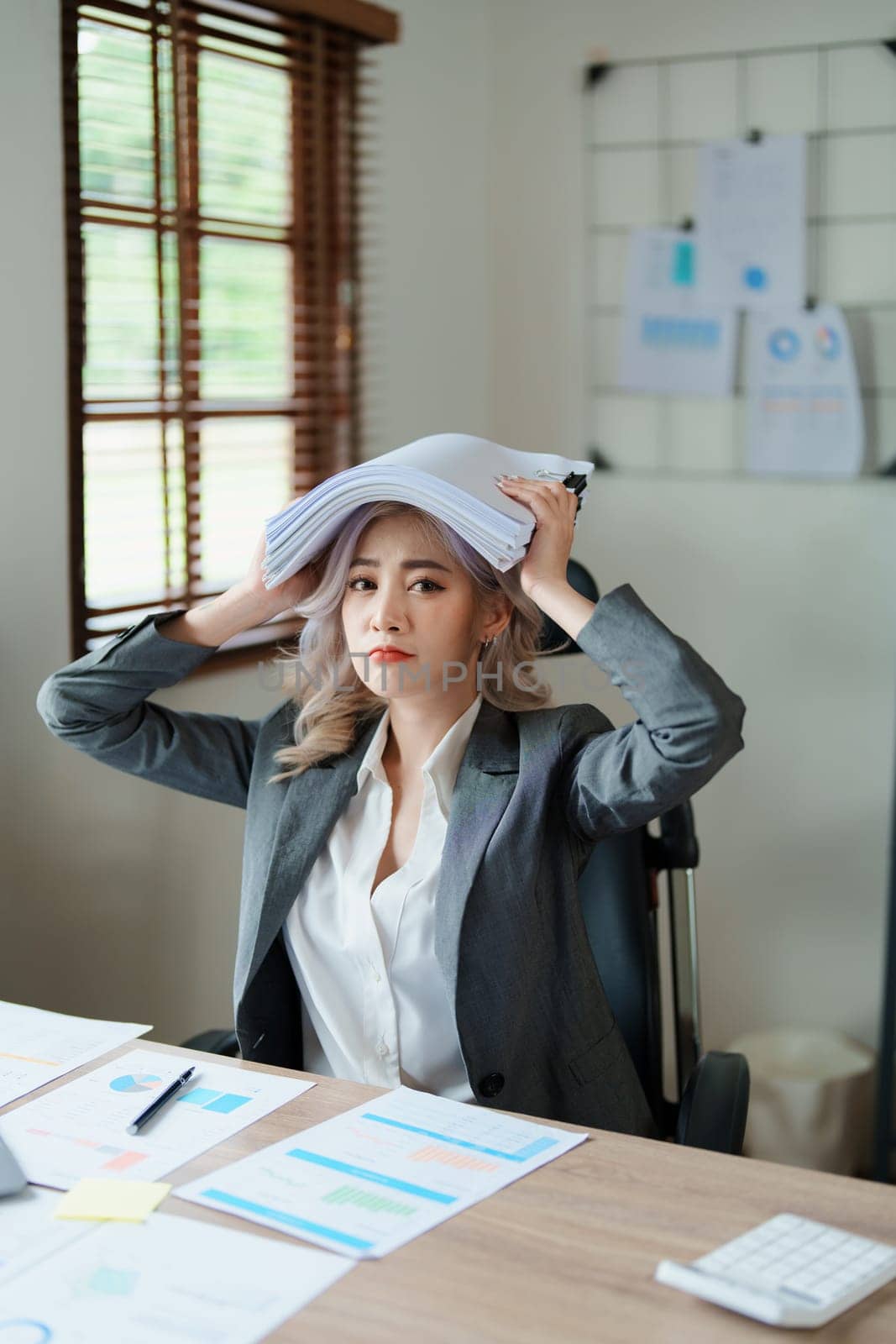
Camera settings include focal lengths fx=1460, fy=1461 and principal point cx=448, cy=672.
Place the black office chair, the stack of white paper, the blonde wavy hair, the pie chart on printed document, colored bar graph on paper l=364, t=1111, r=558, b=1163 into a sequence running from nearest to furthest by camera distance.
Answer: colored bar graph on paper l=364, t=1111, r=558, b=1163 < the pie chart on printed document < the stack of white paper < the blonde wavy hair < the black office chair

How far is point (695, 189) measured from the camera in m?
2.83

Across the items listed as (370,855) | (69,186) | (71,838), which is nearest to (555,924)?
(370,855)

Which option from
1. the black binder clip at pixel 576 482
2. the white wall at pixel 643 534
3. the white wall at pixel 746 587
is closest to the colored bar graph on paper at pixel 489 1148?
the black binder clip at pixel 576 482

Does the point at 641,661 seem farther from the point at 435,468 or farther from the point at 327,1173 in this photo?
the point at 327,1173

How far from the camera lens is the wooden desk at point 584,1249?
91 centimetres

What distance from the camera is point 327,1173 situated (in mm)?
1105

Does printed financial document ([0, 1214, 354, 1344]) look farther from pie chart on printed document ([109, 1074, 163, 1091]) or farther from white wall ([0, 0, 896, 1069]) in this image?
white wall ([0, 0, 896, 1069])

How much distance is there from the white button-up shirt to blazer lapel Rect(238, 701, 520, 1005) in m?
0.03

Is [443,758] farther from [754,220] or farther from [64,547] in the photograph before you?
[754,220]

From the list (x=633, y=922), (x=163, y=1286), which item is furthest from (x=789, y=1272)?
(x=633, y=922)

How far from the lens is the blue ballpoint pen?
1187 mm

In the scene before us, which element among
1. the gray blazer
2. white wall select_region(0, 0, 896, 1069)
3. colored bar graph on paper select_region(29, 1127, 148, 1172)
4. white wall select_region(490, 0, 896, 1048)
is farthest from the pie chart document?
white wall select_region(490, 0, 896, 1048)

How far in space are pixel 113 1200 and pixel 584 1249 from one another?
1.13ft

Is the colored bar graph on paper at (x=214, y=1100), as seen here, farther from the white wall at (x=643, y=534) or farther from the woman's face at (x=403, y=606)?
the white wall at (x=643, y=534)
